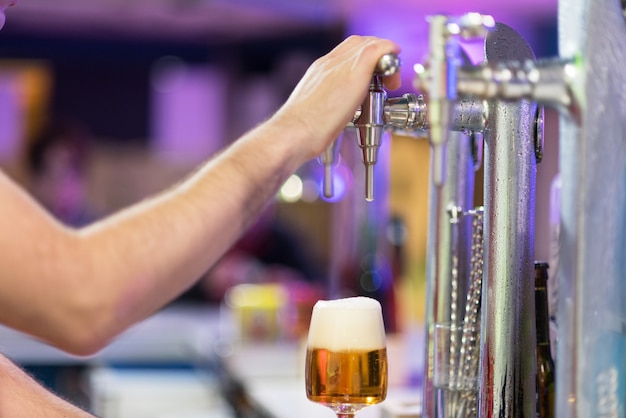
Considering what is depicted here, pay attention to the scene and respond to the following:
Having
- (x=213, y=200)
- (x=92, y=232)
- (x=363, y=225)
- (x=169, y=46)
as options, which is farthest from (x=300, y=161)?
(x=169, y=46)

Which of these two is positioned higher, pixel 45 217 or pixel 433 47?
pixel 433 47

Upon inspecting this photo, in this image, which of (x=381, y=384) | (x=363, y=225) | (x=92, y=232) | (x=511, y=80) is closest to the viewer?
(x=511, y=80)

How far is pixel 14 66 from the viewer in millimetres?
8023

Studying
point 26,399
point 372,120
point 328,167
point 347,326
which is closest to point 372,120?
point 372,120

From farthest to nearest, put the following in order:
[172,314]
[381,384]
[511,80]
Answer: [172,314], [381,384], [511,80]

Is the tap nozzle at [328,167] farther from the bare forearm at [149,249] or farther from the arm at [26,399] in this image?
the arm at [26,399]

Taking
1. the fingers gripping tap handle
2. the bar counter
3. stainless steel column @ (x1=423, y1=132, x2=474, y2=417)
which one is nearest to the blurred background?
the bar counter

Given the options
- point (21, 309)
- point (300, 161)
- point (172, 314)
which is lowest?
point (172, 314)

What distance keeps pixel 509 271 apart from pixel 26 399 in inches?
24.5

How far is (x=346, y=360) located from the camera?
1102 mm

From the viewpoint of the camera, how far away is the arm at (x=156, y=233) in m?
0.85

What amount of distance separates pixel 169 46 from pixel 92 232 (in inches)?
296

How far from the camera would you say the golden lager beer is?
109 centimetres

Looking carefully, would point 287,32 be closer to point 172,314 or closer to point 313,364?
point 172,314
